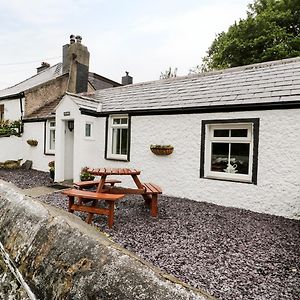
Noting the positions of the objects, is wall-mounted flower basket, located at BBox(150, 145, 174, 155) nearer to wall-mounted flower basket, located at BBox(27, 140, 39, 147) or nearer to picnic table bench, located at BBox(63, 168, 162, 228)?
picnic table bench, located at BBox(63, 168, 162, 228)

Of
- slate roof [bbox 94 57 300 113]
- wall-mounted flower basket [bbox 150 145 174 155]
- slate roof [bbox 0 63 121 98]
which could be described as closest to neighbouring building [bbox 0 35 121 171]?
slate roof [bbox 0 63 121 98]

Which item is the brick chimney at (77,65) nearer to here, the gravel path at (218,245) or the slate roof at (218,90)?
the slate roof at (218,90)

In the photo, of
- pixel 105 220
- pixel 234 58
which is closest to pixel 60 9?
pixel 105 220

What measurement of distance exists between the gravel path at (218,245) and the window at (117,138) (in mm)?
3077

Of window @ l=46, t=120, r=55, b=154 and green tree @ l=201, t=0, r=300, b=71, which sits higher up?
green tree @ l=201, t=0, r=300, b=71

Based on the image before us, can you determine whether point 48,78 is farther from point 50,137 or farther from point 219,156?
point 219,156

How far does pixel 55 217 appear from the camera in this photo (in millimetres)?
1090

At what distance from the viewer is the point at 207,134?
23.7 feet

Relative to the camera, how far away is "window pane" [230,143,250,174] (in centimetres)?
675

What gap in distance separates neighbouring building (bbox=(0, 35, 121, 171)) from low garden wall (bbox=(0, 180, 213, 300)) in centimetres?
1142

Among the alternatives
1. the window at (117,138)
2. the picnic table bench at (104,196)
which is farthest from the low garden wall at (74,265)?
the window at (117,138)

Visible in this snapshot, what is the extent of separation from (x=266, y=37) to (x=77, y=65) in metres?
14.3

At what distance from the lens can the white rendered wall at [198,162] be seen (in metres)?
5.95

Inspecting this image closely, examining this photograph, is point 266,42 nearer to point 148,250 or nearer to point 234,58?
point 234,58
